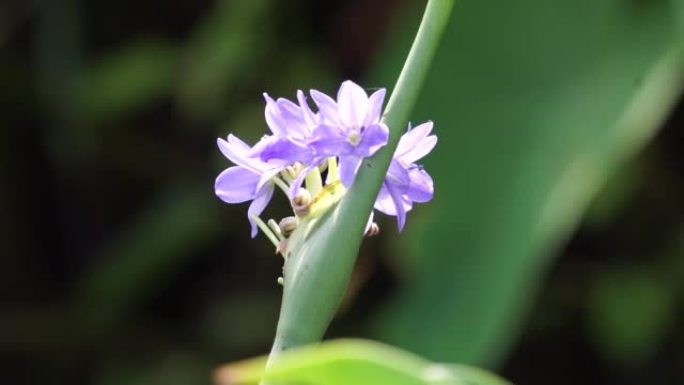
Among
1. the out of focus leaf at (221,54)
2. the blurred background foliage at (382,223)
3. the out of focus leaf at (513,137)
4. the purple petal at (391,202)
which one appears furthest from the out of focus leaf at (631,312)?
the purple petal at (391,202)

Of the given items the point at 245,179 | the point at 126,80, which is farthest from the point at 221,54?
the point at 245,179

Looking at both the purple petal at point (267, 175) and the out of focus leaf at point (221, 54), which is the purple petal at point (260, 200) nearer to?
the purple petal at point (267, 175)

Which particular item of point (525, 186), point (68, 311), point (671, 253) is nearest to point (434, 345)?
point (525, 186)

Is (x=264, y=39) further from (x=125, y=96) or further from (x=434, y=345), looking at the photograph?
(x=434, y=345)

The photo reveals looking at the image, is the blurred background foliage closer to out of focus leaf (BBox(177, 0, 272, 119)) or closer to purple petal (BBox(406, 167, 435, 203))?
out of focus leaf (BBox(177, 0, 272, 119))

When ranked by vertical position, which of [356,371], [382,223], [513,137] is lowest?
[382,223]

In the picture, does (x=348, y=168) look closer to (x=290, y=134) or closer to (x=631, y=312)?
(x=290, y=134)

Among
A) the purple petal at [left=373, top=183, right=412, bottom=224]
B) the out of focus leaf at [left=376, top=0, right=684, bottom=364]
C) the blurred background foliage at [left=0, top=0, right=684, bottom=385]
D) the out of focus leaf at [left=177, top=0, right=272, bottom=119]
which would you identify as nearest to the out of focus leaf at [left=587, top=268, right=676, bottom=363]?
the blurred background foliage at [left=0, top=0, right=684, bottom=385]
